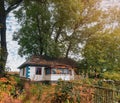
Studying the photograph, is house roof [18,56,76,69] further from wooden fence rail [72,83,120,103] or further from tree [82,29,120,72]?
wooden fence rail [72,83,120,103]

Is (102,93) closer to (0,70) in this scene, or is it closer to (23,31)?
(0,70)

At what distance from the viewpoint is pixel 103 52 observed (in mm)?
50875

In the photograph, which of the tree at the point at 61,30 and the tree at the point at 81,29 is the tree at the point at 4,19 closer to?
the tree at the point at 61,30

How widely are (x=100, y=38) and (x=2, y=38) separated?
22725 millimetres

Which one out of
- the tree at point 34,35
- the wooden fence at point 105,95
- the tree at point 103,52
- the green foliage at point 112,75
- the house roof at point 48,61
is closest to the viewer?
the wooden fence at point 105,95

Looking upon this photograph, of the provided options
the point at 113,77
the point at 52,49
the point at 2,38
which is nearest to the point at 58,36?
the point at 52,49

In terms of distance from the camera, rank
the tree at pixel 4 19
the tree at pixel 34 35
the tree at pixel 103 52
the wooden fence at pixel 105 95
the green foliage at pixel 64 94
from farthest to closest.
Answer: the tree at pixel 103 52 < the tree at pixel 34 35 < the tree at pixel 4 19 < the green foliage at pixel 64 94 < the wooden fence at pixel 105 95

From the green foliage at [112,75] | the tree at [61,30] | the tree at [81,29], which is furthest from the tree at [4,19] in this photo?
the green foliage at [112,75]

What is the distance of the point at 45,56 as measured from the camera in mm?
50594

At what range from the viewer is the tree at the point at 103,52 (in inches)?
1977

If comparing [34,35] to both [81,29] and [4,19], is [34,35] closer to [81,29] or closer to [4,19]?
[81,29]

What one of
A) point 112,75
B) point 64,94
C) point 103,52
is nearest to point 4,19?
point 64,94

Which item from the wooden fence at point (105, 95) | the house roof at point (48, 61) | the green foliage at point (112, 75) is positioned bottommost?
the wooden fence at point (105, 95)

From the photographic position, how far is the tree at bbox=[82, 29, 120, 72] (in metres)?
50.2
